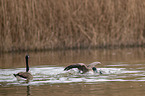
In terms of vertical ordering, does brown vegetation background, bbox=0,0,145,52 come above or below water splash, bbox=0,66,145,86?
above

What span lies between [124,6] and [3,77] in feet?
38.5

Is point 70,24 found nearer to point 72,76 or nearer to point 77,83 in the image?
point 72,76

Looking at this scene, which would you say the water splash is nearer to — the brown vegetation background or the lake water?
the lake water

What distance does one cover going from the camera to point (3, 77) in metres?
10.5

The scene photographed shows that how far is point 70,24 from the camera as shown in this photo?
20.0 metres

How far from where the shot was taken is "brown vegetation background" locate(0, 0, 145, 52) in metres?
18.9

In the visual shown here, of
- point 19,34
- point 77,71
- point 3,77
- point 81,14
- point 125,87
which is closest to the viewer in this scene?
point 125,87

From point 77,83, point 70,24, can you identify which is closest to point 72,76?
point 77,83

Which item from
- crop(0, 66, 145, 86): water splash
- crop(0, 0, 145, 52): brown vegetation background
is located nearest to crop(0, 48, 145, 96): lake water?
crop(0, 66, 145, 86): water splash

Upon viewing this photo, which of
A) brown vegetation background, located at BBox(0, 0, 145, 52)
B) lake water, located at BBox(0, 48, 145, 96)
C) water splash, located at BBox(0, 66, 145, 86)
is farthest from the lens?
brown vegetation background, located at BBox(0, 0, 145, 52)

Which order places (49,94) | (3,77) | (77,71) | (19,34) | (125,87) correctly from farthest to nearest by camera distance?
(19,34) → (77,71) → (3,77) → (125,87) → (49,94)

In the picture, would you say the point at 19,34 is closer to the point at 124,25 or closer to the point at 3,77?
the point at 124,25

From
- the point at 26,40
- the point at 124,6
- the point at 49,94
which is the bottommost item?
the point at 49,94

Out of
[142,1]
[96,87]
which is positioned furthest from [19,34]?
[96,87]
